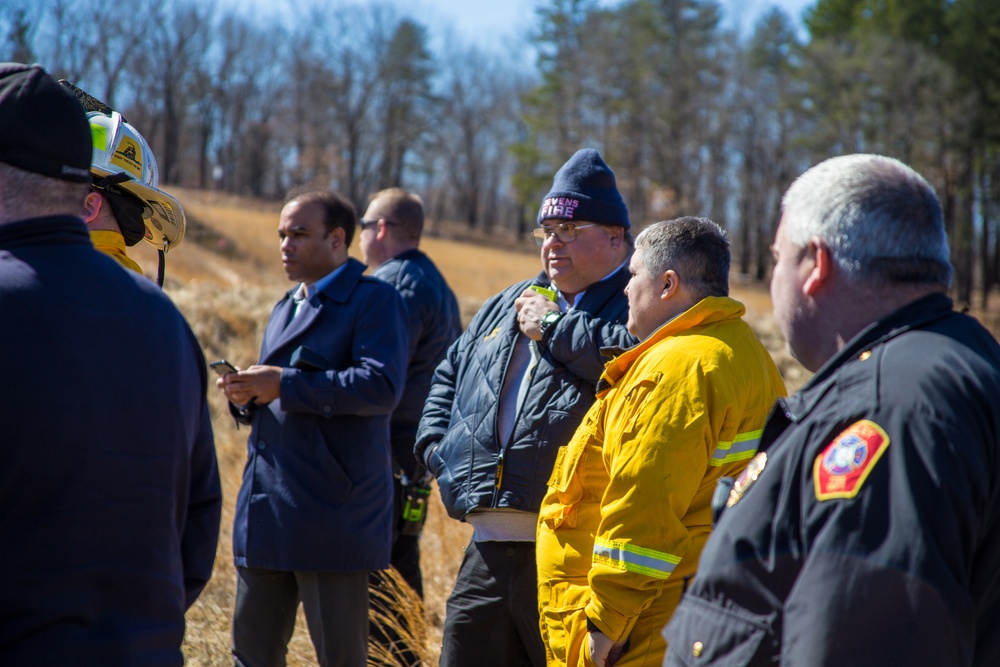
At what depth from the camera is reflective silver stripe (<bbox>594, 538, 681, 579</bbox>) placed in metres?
2.59

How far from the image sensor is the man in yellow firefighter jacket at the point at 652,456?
103 inches

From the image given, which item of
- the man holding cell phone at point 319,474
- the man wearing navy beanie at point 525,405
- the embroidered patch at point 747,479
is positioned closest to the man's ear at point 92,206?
the man holding cell phone at point 319,474

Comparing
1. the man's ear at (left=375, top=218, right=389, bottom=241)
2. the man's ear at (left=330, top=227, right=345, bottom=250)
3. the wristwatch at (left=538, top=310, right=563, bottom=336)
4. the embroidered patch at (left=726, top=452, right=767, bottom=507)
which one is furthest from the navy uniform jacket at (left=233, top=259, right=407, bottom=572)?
the embroidered patch at (left=726, top=452, right=767, bottom=507)

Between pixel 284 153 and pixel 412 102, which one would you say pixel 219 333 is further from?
pixel 284 153

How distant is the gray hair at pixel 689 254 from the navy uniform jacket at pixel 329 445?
58.5 inches

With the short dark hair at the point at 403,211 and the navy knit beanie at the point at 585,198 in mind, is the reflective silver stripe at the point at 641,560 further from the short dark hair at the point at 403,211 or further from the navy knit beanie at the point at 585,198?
the short dark hair at the point at 403,211

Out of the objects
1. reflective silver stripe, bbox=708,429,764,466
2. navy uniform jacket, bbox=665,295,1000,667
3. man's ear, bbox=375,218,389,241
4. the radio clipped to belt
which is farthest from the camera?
man's ear, bbox=375,218,389,241

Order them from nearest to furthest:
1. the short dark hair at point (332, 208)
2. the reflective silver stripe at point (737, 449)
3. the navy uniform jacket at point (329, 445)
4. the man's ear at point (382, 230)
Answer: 1. the reflective silver stripe at point (737, 449)
2. the navy uniform jacket at point (329, 445)
3. the short dark hair at point (332, 208)
4. the man's ear at point (382, 230)

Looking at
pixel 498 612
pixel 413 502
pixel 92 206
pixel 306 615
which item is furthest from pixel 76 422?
pixel 413 502

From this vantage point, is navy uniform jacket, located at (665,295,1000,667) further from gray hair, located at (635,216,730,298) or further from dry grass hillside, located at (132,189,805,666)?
dry grass hillside, located at (132,189,805,666)

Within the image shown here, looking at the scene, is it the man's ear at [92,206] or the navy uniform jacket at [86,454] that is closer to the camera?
the navy uniform jacket at [86,454]

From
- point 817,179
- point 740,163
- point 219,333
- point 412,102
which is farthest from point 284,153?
point 817,179

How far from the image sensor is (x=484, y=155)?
68312 mm

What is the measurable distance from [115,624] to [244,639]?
2204 mm
